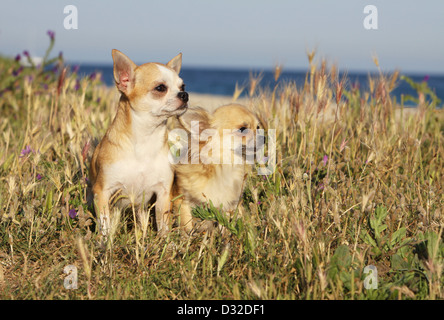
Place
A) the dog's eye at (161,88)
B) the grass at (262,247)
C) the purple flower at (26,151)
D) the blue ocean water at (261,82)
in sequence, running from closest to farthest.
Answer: the grass at (262,247) → the dog's eye at (161,88) → the purple flower at (26,151) → the blue ocean water at (261,82)

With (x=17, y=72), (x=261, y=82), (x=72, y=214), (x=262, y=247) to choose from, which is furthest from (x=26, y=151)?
(x=17, y=72)

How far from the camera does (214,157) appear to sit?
137 inches

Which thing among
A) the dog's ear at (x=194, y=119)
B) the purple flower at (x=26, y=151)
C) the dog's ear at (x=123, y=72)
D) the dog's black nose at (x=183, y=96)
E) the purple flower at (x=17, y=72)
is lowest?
the purple flower at (x=26, y=151)

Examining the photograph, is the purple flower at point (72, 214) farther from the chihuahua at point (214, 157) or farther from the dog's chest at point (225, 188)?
the dog's chest at point (225, 188)

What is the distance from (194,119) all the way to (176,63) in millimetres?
494

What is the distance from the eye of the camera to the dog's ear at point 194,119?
347 cm

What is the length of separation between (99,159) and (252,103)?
5.57 feet

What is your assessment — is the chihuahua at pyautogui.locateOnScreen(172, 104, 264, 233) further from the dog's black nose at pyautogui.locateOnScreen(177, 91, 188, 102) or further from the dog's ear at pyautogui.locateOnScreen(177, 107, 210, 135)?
the dog's black nose at pyautogui.locateOnScreen(177, 91, 188, 102)

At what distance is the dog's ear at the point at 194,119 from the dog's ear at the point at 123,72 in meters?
0.48

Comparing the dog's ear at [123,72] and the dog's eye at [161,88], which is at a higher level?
the dog's ear at [123,72]

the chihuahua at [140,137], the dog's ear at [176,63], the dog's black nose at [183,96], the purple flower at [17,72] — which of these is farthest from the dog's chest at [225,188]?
the purple flower at [17,72]

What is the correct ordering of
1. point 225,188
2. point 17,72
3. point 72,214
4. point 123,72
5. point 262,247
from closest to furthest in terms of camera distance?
point 262,247 < point 72,214 < point 123,72 < point 225,188 < point 17,72

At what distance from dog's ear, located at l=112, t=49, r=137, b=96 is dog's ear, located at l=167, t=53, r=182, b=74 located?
0.37m

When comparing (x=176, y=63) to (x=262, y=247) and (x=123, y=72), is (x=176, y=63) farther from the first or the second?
(x=262, y=247)
